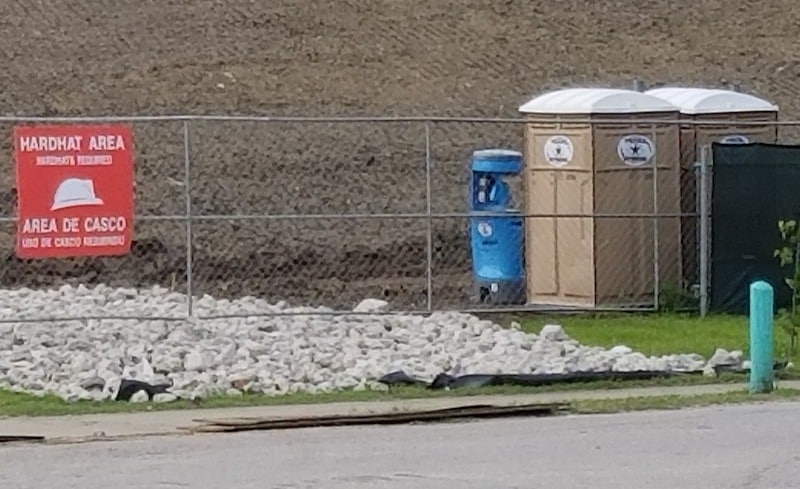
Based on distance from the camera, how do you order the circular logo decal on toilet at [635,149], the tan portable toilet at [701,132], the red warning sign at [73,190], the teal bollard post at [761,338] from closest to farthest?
the teal bollard post at [761,338], the red warning sign at [73,190], the circular logo decal on toilet at [635,149], the tan portable toilet at [701,132]

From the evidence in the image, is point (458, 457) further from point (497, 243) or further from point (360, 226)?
point (360, 226)

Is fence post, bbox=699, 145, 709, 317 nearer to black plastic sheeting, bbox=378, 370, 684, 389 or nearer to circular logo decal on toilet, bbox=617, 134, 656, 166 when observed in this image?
circular logo decal on toilet, bbox=617, 134, 656, 166

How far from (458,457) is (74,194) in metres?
6.56

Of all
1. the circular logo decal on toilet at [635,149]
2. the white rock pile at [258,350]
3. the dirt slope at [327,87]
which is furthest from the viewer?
the dirt slope at [327,87]

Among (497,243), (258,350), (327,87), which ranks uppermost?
(327,87)

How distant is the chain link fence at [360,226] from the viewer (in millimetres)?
21281

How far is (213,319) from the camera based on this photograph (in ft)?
61.5

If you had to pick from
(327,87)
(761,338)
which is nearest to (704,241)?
(761,338)

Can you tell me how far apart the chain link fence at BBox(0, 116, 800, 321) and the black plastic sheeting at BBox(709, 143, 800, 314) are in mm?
322

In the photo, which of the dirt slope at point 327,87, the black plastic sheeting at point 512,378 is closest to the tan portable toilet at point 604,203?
the dirt slope at point 327,87

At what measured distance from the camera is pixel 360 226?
26.4m

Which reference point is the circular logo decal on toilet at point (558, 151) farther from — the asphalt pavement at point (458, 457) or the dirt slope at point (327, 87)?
the asphalt pavement at point (458, 457)

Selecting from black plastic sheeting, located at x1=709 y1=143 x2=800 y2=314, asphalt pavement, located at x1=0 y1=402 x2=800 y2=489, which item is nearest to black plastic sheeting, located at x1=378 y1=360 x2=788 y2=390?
asphalt pavement, located at x1=0 y1=402 x2=800 y2=489

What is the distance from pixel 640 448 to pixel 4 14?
24.2 metres
